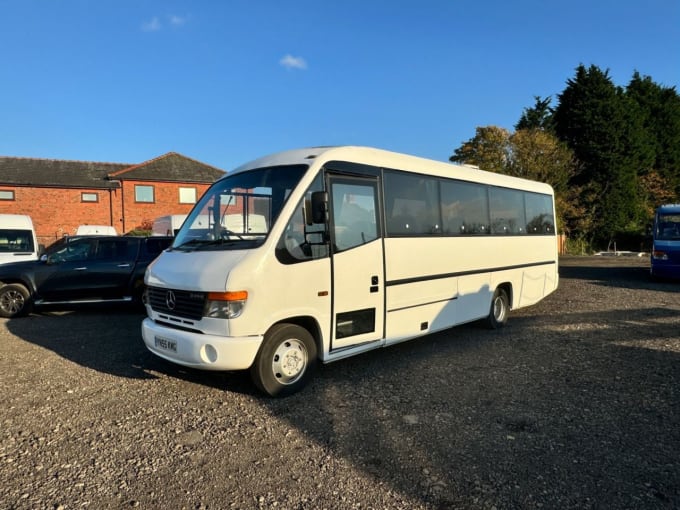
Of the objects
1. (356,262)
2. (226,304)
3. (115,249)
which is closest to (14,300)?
(115,249)

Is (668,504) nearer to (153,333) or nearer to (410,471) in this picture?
(410,471)

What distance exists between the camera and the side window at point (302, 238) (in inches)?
200

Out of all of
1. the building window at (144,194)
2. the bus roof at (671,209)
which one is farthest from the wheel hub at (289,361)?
the building window at (144,194)

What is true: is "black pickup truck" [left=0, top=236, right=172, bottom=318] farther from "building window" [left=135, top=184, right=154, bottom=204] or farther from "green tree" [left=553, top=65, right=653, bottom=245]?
"green tree" [left=553, top=65, right=653, bottom=245]

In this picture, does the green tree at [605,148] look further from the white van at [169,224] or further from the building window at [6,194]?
the building window at [6,194]

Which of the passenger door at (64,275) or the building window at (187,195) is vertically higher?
the building window at (187,195)

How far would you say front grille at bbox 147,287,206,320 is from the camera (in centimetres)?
489

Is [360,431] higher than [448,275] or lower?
lower

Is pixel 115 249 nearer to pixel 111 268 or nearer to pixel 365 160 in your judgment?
pixel 111 268

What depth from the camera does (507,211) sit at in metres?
9.23

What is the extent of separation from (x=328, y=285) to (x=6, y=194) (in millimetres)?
34572

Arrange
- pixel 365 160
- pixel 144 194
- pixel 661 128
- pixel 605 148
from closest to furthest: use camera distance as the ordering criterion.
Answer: pixel 365 160 < pixel 605 148 < pixel 144 194 < pixel 661 128

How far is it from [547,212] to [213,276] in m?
8.65

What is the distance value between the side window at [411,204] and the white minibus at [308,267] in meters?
0.02
